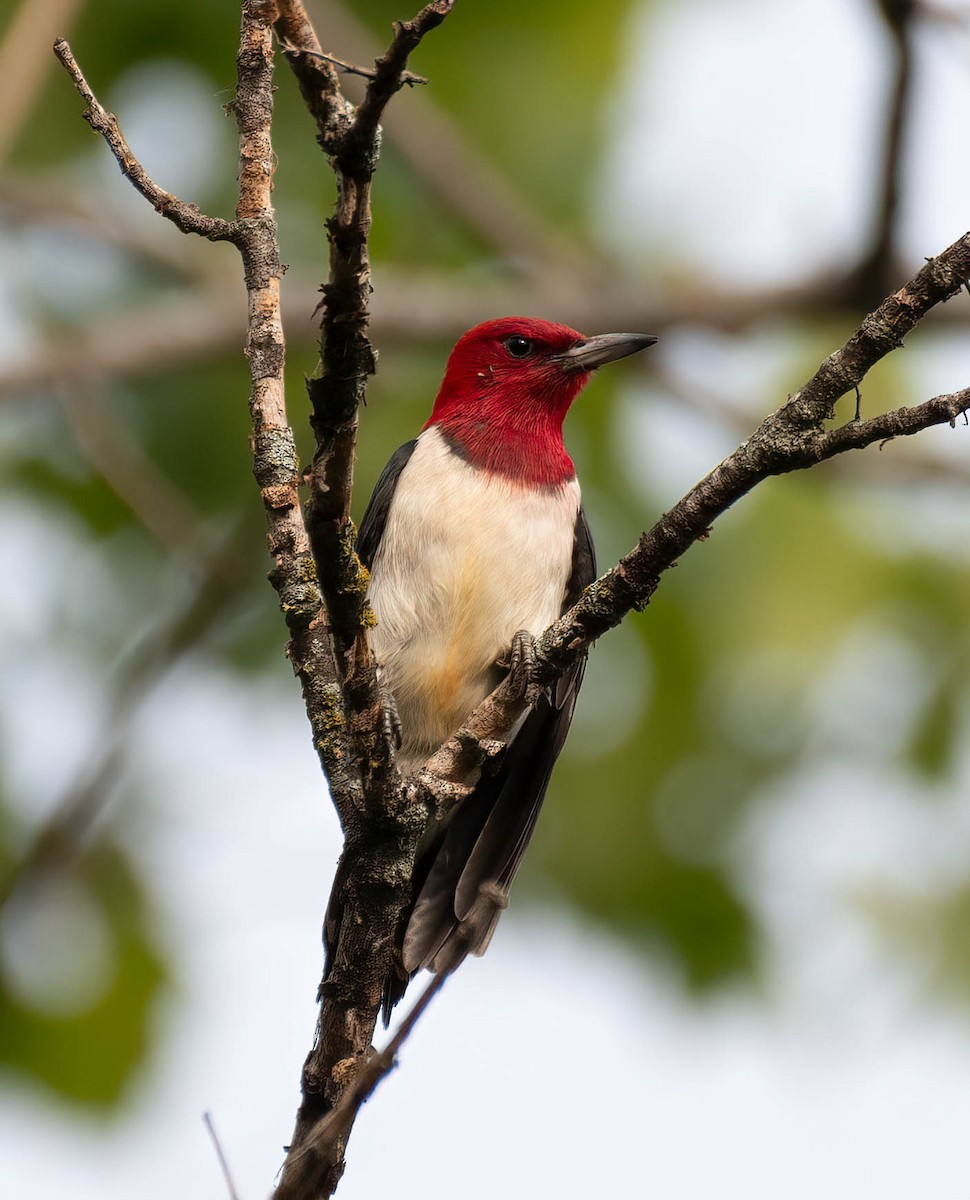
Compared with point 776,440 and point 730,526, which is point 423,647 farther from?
point 730,526

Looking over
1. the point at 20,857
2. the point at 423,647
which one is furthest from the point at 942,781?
the point at 20,857

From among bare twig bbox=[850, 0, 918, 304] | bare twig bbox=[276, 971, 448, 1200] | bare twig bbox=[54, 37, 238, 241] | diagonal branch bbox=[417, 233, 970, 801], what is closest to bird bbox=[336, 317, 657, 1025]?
diagonal branch bbox=[417, 233, 970, 801]

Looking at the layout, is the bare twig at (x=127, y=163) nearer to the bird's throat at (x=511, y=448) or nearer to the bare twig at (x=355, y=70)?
the bare twig at (x=355, y=70)

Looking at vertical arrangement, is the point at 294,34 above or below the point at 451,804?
above

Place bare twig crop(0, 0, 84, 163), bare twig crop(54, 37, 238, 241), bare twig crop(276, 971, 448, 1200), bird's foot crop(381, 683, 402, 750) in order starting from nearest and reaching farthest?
bare twig crop(276, 971, 448, 1200), bare twig crop(54, 37, 238, 241), bird's foot crop(381, 683, 402, 750), bare twig crop(0, 0, 84, 163)

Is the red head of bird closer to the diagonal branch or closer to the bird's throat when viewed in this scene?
the bird's throat

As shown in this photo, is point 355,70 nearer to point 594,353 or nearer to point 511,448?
point 511,448

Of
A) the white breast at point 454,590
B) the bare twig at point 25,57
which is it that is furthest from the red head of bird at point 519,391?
the bare twig at point 25,57
